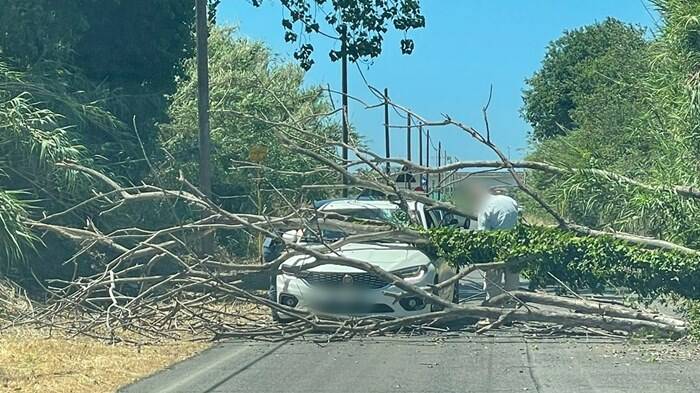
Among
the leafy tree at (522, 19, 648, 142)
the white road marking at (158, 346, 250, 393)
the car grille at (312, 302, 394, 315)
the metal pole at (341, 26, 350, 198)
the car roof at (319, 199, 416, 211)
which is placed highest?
the leafy tree at (522, 19, 648, 142)

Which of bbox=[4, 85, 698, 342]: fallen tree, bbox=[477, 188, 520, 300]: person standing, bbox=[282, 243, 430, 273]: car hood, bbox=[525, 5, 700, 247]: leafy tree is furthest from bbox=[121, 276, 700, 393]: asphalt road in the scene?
bbox=[525, 5, 700, 247]: leafy tree

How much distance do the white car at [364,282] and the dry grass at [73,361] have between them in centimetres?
139

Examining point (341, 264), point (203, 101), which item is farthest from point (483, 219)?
point (203, 101)

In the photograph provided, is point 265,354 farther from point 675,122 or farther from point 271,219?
point 675,122

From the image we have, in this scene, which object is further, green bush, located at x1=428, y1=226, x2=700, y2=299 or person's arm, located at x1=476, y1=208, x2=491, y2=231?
person's arm, located at x1=476, y1=208, x2=491, y2=231

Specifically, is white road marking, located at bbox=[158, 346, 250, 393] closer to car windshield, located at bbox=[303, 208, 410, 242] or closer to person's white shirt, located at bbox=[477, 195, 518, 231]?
car windshield, located at bbox=[303, 208, 410, 242]

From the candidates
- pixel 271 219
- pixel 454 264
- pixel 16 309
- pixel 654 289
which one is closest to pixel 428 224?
pixel 454 264

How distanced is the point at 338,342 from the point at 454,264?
1.83 meters

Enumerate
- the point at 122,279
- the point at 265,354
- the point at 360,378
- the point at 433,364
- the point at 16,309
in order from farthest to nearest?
the point at 16,309 → the point at 122,279 → the point at 265,354 → the point at 433,364 → the point at 360,378

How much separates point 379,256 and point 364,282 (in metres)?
0.54

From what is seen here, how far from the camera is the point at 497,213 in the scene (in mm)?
13820

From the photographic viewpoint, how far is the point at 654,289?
12.1 metres

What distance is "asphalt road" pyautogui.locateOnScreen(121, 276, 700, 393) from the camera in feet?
30.7

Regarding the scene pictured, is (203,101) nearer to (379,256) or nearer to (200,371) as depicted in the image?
(379,256)
